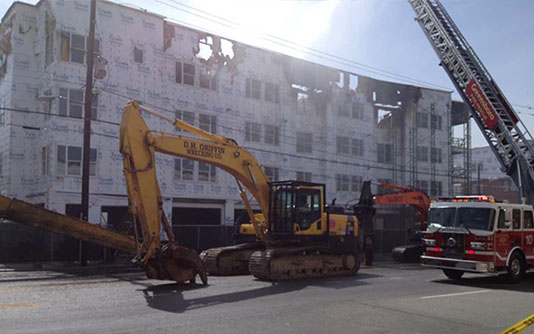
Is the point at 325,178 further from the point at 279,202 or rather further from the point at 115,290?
the point at 115,290

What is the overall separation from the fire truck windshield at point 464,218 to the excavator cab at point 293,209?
12.3 feet

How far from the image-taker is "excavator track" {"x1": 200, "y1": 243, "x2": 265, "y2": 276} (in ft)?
57.7

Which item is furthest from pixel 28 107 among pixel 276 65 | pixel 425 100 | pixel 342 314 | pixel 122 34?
pixel 425 100

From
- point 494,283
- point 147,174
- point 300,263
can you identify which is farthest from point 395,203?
point 147,174

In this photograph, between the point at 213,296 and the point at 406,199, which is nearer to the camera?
the point at 213,296

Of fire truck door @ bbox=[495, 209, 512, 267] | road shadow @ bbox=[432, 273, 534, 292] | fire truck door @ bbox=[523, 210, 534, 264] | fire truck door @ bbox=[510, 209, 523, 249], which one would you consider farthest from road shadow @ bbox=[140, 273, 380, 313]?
fire truck door @ bbox=[523, 210, 534, 264]

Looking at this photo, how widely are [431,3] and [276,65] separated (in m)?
13.6

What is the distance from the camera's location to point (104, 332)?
28.6ft

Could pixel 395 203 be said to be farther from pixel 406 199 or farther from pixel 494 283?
pixel 494 283

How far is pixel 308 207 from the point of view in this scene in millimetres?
17797

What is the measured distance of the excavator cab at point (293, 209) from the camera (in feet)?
57.2

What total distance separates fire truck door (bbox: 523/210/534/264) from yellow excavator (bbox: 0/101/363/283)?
537 cm

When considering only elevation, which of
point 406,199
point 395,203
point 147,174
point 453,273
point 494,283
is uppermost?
point 147,174

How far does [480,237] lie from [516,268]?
1.88 m
